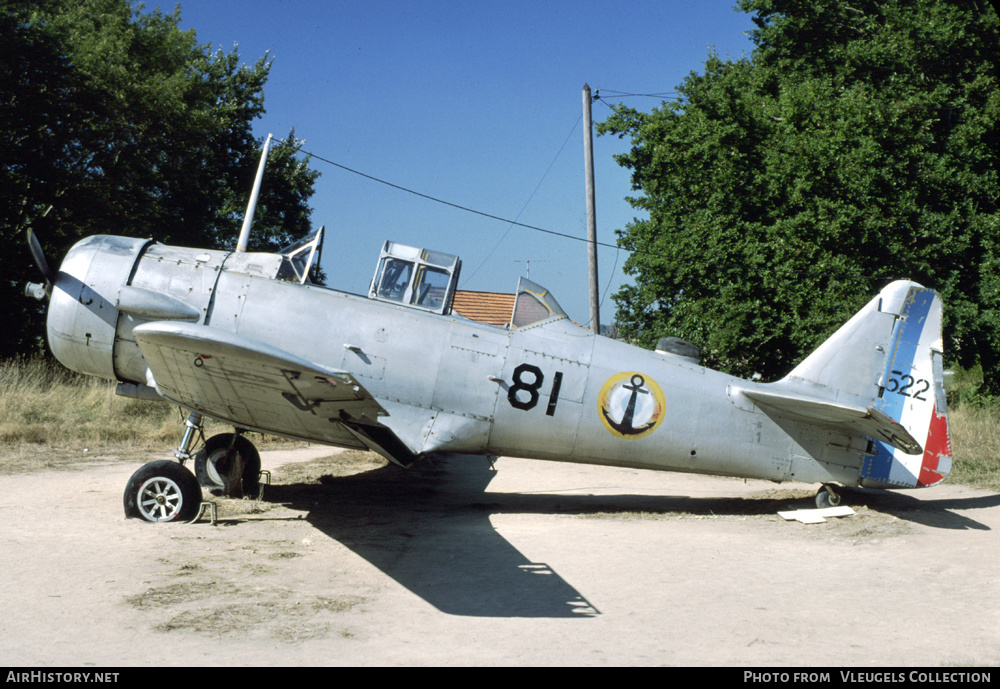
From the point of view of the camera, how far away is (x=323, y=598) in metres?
4.91

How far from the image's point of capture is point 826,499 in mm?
7973

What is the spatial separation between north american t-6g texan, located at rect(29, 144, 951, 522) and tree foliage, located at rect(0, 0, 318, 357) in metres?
11.3

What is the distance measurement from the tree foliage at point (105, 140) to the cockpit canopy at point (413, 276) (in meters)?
12.7

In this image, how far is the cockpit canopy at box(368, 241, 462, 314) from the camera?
718 cm

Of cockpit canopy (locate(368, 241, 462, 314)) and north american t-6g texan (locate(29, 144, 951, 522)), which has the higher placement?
cockpit canopy (locate(368, 241, 462, 314))

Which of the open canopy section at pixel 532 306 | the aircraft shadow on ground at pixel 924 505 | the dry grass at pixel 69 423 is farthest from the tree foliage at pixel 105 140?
the aircraft shadow on ground at pixel 924 505

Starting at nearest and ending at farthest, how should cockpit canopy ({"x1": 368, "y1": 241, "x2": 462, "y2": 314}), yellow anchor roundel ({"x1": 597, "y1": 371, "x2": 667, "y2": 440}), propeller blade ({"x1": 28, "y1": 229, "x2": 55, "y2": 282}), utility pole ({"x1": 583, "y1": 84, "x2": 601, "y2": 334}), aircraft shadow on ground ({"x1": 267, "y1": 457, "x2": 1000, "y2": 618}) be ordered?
aircraft shadow on ground ({"x1": 267, "y1": 457, "x2": 1000, "y2": 618}) < propeller blade ({"x1": 28, "y1": 229, "x2": 55, "y2": 282}) < cockpit canopy ({"x1": 368, "y1": 241, "x2": 462, "y2": 314}) < yellow anchor roundel ({"x1": 597, "y1": 371, "x2": 667, "y2": 440}) < utility pole ({"x1": 583, "y1": 84, "x2": 601, "y2": 334})

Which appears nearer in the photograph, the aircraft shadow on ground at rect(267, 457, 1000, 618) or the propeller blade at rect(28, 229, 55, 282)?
the aircraft shadow on ground at rect(267, 457, 1000, 618)

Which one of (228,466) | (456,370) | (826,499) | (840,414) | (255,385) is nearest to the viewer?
(255,385)

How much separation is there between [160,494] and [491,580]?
321cm

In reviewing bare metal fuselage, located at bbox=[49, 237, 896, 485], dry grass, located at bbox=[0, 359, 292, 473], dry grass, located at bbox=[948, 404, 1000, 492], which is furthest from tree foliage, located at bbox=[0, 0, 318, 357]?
dry grass, located at bbox=[948, 404, 1000, 492]

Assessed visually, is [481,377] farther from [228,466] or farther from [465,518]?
[228,466]

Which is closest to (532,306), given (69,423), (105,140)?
(69,423)

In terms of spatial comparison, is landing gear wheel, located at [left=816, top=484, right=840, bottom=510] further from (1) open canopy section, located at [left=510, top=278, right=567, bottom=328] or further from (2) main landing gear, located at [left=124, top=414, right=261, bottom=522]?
(2) main landing gear, located at [left=124, top=414, right=261, bottom=522]
